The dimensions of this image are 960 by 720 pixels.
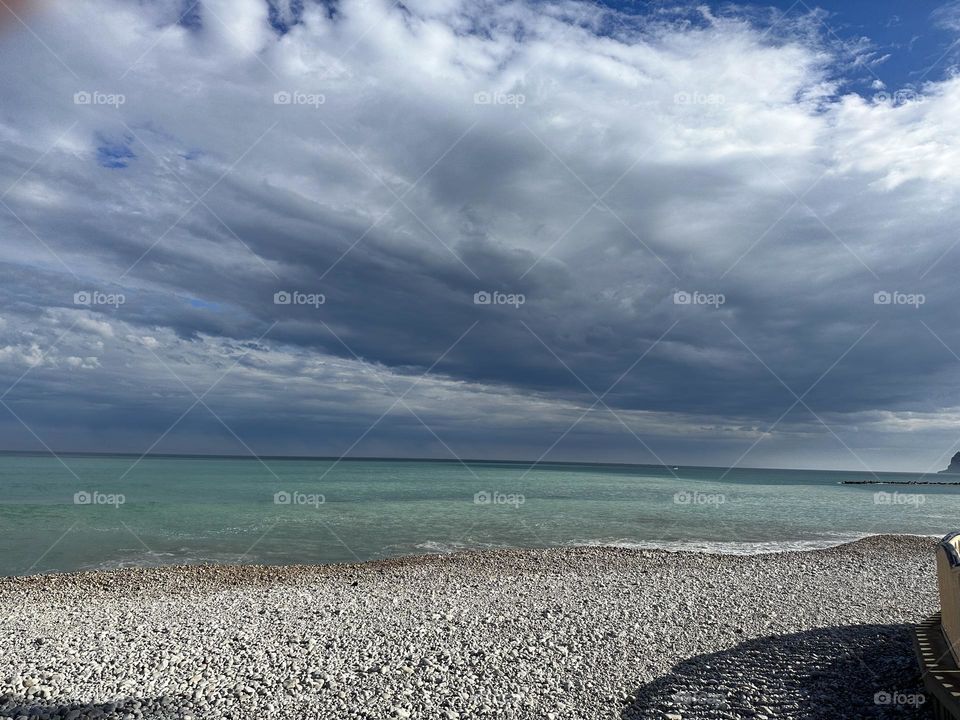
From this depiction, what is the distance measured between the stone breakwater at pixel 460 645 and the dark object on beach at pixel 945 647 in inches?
32.4

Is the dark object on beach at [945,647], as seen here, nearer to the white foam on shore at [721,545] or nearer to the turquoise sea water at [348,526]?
the white foam on shore at [721,545]

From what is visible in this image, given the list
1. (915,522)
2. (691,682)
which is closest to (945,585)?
(691,682)

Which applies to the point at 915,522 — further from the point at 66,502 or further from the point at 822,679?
the point at 66,502

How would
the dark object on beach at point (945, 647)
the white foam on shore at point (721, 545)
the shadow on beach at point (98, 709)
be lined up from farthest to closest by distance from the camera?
the white foam on shore at point (721, 545) < the shadow on beach at point (98, 709) < the dark object on beach at point (945, 647)

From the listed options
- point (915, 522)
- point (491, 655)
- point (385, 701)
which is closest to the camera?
point (385, 701)

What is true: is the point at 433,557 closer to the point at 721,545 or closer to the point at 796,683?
the point at 721,545

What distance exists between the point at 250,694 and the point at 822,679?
7882 mm

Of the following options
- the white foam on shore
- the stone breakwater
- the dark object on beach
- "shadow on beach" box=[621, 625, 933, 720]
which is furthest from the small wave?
the dark object on beach

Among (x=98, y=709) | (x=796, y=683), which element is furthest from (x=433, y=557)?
(x=796, y=683)

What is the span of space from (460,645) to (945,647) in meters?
6.50

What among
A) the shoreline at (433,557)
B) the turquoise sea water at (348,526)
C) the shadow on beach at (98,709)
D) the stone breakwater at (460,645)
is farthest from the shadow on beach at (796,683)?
the turquoise sea water at (348,526)

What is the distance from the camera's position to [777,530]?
28.7 meters

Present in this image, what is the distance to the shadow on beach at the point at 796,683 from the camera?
7227mm

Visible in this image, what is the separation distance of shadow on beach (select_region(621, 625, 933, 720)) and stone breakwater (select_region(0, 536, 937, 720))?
32 millimetres
